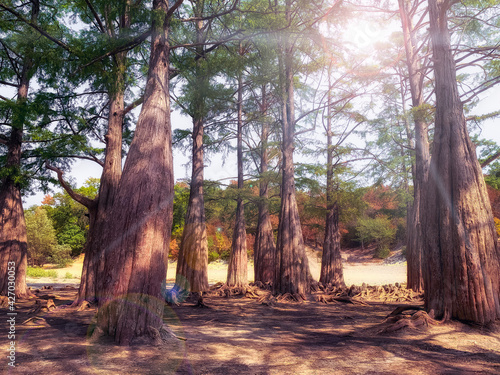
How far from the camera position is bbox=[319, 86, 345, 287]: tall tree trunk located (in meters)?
15.6

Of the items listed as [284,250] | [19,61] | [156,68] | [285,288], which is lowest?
[285,288]

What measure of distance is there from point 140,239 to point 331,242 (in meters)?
13.0

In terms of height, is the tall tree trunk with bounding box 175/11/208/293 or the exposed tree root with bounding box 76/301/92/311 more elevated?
the tall tree trunk with bounding box 175/11/208/293

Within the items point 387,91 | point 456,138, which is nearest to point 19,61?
point 456,138

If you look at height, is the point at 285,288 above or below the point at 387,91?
below

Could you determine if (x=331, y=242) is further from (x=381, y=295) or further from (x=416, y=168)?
(x=416, y=168)

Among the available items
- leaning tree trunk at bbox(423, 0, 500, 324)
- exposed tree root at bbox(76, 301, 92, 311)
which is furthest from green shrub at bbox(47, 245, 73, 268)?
leaning tree trunk at bbox(423, 0, 500, 324)

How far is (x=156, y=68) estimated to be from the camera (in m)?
6.01

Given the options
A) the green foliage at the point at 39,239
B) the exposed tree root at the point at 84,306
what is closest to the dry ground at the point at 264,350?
the exposed tree root at the point at 84,306

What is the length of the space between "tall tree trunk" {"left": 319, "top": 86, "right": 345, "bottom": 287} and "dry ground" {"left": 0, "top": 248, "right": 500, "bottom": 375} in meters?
9.36

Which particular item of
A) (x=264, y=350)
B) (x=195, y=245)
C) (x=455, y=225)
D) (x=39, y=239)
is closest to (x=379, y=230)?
(x=195, y=245)

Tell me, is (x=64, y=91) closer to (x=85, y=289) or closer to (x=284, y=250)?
(x=85, y=289)

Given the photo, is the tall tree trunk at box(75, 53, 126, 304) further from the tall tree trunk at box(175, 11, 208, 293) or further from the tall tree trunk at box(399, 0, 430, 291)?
the tall tree trunk at box(399, 0, 430, 291)

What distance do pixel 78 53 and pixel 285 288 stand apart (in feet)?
30.6
